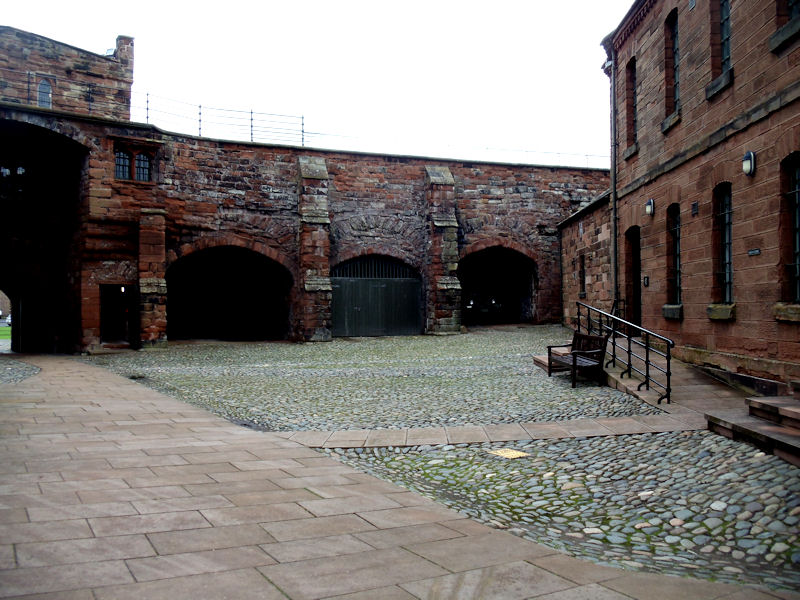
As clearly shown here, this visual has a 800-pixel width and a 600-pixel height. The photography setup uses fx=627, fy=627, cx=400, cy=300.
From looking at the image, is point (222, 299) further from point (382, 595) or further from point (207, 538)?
point (382, 595)

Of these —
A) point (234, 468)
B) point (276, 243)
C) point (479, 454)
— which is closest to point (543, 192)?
point (276, 243)

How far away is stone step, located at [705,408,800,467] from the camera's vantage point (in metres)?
4.67

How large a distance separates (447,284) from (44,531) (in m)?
17.7

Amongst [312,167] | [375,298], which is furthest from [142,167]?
[375,298]

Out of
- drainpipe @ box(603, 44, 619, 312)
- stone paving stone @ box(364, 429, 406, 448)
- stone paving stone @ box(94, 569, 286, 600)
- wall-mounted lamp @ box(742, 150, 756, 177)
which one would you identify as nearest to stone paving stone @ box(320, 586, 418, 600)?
stone paving stone @ box(94, 569, 286, 600)

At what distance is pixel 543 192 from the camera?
22719mm

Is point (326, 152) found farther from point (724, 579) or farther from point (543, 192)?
point (724, 579)

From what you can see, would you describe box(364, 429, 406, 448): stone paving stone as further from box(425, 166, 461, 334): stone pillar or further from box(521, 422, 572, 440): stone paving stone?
box(425, 166, 461, 334): stone pillar

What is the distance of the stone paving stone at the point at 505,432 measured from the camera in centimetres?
617

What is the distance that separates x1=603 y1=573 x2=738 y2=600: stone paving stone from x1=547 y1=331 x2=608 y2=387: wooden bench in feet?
20.0

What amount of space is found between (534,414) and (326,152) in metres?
15.2

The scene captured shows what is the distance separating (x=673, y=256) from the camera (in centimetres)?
1049

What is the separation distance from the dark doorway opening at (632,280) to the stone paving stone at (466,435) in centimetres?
758

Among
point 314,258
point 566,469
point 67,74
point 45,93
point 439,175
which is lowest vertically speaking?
point 566,469
